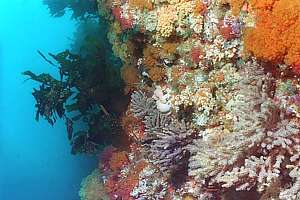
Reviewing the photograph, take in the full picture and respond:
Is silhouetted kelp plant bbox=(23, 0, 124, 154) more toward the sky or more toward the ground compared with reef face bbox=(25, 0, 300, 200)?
more toward the sky

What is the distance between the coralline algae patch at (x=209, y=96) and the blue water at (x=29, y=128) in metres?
3.95

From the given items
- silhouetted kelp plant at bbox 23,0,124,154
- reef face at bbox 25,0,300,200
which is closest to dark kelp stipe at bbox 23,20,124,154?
silhouetted kelp plant at bbox 23,0,124,154

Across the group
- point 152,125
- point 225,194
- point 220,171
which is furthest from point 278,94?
point 152,125

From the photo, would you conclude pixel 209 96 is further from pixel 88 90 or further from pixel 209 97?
pixel 88 90

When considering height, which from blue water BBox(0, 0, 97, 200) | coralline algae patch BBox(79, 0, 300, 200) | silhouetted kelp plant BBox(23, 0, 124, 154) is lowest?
coralline algae patch BBox(79, 0, 300, 200)

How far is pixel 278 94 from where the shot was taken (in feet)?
9.82

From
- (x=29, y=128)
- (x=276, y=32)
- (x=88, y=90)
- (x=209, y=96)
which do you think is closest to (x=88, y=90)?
(x=88, y=90)

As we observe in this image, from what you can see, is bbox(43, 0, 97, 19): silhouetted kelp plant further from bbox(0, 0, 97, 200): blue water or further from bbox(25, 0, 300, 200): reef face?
bbox(25, 0, 300, 200): reef face

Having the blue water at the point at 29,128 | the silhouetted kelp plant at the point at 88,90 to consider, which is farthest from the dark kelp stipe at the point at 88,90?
the blue water at the point at 29,128

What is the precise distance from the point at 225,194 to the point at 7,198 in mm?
7109

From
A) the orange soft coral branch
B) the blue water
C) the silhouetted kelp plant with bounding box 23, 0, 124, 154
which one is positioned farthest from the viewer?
the blue water

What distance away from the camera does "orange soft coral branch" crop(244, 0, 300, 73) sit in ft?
9.11

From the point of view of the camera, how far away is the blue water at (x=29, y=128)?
→ 8.88 meters

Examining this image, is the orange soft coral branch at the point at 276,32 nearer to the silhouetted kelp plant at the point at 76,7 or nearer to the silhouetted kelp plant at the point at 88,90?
the silhouetted kelp plant at the point at 88,90
